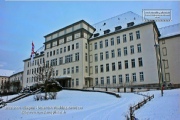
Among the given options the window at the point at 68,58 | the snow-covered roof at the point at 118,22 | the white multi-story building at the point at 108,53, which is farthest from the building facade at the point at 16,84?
the snow-covered roof at the point at 118,22

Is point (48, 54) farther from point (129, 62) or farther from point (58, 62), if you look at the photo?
point (129, 62)

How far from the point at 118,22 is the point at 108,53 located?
8.47 m

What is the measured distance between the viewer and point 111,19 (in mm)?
45531

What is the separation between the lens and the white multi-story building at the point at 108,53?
33219 millimetres

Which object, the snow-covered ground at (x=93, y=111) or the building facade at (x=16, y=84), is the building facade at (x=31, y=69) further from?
the snow-covered ground at (x=93, y=111)

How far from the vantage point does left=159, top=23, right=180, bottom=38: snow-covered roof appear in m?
36.0

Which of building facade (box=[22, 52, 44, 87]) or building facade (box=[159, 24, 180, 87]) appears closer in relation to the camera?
building facade (box=[159, 24, 180, 87])

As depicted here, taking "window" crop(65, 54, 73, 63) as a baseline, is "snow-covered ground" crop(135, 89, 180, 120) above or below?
below

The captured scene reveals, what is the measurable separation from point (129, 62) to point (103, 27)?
13592mm

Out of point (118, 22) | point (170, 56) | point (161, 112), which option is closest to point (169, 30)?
point (170, 56)

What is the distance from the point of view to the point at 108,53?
39.1 m

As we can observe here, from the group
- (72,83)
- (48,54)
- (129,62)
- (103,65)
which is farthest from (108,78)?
(48,54)

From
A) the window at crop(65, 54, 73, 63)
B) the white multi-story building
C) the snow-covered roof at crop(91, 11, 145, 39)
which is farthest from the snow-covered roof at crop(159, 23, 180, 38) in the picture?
the window at crop(65, 54, 73, 63)

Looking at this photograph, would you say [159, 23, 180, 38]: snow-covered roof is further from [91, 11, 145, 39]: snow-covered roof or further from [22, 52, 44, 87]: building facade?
[22, 52, 44, 87]: building facade
